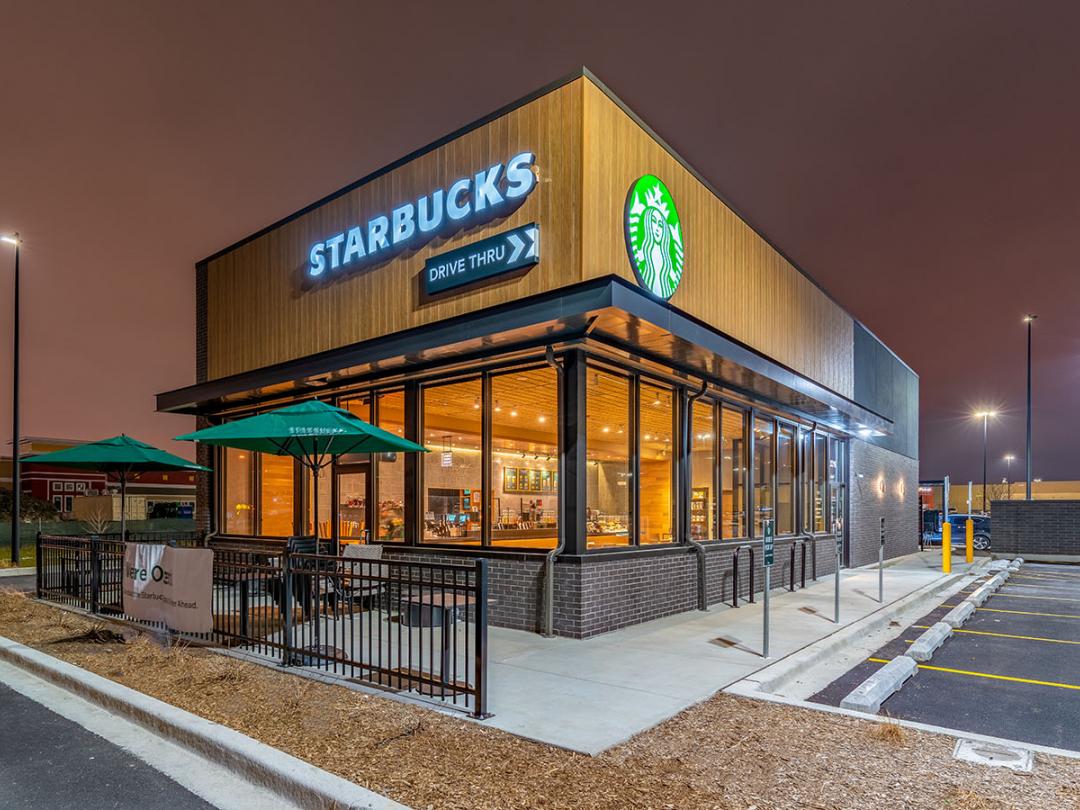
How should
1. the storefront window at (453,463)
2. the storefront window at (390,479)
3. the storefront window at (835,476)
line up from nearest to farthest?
the storefront window at (453,463)
the storefront window at (390,479)
the storefront window at (835,476)

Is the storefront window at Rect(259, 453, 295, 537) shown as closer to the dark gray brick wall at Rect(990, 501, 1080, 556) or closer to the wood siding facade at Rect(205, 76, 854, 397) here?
the wood siding facade at Rect(205, 76, 854, 397)

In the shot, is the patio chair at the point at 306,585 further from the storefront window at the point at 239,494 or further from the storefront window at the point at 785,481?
the storefront window at the point at 785,481

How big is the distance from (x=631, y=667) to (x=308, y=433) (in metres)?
4.43

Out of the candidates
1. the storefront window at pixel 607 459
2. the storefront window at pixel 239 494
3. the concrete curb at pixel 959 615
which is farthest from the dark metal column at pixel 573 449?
the storefront window at pixel 239 494

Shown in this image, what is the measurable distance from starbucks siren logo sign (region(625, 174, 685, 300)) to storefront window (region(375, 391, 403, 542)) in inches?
186

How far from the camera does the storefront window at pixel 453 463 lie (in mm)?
11117

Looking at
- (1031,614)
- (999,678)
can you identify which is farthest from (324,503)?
(1031,614)

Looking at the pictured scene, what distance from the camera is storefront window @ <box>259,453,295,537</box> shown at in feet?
49.6

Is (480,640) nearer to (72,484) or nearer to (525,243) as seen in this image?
(525,243)

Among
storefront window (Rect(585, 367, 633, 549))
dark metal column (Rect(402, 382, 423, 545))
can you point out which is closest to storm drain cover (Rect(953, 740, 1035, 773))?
storefront window (Rect(585, 367, 633, 549))

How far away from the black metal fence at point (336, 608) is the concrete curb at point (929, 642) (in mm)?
5368

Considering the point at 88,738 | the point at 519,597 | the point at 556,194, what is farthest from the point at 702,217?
the point at 88,738

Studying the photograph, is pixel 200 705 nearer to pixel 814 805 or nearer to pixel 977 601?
pixel 814 805

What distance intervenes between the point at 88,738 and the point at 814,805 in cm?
542
